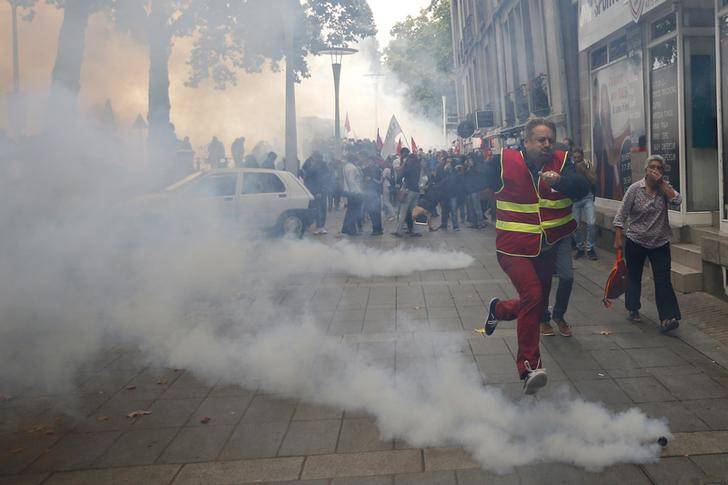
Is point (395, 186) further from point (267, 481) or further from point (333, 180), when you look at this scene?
point (267, 481)

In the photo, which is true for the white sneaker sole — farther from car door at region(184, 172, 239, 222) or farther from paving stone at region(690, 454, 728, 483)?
car door at region(184, 172, 239, 222)

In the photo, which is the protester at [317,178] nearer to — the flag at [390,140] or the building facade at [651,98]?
the building facade at [651,98]

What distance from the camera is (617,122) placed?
1205 centimetres

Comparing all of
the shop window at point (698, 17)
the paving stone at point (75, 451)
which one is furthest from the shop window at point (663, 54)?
the paving stone at point (75, 451)

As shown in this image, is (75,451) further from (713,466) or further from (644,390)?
(644,390)

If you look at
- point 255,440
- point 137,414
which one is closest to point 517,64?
point 137,414

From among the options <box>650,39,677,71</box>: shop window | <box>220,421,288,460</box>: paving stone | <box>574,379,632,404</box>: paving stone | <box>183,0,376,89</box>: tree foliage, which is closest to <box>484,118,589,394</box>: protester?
<box>574,379,632,404</box>: paving stone

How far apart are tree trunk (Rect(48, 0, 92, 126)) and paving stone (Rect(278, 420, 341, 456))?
4.80 metres

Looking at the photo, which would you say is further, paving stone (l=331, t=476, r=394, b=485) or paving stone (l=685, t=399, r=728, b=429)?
paving stone (l=685, t=399, r=728, b=429)

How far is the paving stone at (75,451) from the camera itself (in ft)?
12.6

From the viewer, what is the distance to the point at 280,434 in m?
4.14

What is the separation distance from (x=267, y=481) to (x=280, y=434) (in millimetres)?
606

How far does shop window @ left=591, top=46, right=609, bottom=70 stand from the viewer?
12492mm

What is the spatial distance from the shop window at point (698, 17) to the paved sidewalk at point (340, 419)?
4.19 metres
